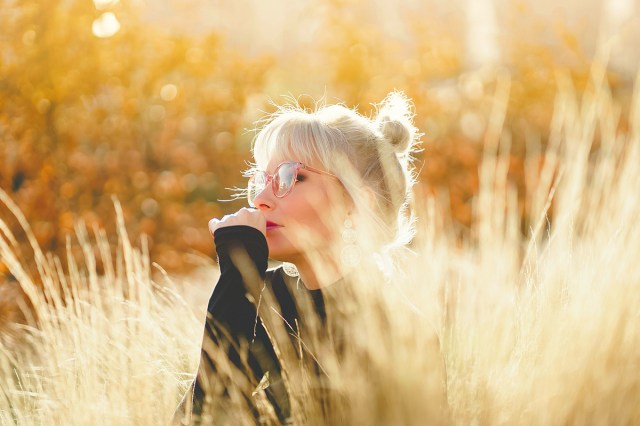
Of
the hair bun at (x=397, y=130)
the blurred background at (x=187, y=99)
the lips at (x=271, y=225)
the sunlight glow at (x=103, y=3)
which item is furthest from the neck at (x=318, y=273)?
the sunlight glow at (x=103, y=3)

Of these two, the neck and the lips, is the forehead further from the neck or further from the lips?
the neck

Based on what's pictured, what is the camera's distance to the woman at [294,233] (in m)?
1.88

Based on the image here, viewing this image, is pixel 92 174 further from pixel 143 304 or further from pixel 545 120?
pixel 545 120

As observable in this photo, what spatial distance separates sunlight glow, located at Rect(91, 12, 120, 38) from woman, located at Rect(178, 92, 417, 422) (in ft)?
10.0

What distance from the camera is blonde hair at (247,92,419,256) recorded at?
2.11 meters

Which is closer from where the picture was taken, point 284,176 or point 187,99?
point 284,176

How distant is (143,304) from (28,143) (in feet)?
7.46

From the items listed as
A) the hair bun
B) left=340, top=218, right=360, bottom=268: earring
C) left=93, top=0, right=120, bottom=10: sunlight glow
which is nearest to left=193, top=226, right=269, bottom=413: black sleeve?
left=340, top=218, right=360, bottom=268: earring

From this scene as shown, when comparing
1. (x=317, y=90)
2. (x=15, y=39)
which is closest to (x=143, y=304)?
(x=15, y=39)

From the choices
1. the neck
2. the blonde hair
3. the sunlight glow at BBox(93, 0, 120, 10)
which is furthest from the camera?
the sunlight glow at BBox(93, 0, 120, 10)

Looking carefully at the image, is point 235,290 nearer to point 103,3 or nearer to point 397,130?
point 397,130

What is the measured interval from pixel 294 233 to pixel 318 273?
0.46 ft

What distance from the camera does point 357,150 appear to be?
2.18 m

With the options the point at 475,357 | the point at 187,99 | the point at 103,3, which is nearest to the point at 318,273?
the point at 475,357
